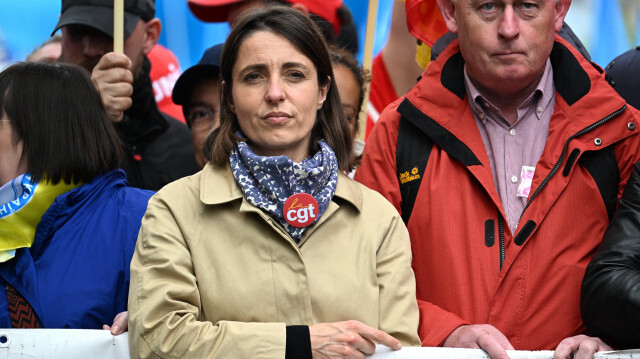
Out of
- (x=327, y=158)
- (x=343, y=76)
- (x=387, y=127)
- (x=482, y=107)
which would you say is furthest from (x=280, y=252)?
(x=343, y=76)

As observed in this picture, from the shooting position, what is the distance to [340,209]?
3.09 meters

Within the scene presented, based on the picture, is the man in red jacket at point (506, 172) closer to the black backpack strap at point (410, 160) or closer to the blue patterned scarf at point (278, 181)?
the black backpack strap at point (410, 160)

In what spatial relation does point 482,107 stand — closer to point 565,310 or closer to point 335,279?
point 565,310

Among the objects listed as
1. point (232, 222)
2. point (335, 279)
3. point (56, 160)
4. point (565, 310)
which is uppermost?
point (56, 160)

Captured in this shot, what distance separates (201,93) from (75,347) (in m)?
2.00

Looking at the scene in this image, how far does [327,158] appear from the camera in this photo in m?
3.12

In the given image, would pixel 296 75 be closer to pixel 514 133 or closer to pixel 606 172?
pixel 514 133

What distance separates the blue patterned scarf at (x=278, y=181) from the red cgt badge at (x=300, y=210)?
25mm

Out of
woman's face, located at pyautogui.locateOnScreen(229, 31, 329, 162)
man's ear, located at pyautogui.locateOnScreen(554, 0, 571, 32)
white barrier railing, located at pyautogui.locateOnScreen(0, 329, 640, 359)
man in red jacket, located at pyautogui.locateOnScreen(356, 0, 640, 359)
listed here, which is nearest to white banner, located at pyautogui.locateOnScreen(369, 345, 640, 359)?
white barrier railing, located at pyautogui.locateOnScreen(0, 329, 640, 359)

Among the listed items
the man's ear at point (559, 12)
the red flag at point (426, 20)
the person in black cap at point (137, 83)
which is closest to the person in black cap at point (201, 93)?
the person in black cap at point (137, 83)

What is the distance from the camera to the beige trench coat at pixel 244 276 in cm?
275

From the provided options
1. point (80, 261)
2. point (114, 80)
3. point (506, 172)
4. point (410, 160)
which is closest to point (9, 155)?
point (80, 261)

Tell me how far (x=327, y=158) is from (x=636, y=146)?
1129 mm

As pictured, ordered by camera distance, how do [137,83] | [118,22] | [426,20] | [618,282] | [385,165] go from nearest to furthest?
[618,282] → [385,165] → [118,22] → [426,20] → [137,83]
